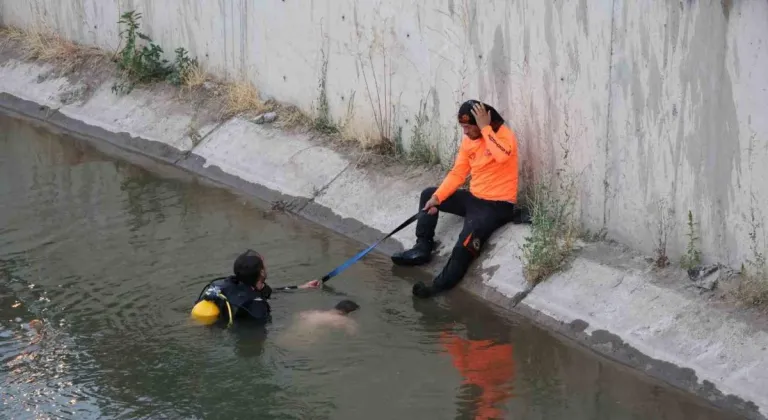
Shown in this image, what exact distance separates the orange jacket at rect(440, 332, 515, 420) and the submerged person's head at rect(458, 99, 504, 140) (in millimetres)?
1883

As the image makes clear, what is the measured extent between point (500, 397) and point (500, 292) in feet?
5.61

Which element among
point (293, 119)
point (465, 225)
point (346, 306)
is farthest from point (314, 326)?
point (293, 119)

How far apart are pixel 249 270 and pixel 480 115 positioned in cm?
241

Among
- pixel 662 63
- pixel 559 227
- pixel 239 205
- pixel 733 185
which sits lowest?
pixel 239 205

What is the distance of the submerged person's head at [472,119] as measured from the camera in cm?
896

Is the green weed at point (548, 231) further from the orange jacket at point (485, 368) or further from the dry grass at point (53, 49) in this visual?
the dry grass at point (53, 49)

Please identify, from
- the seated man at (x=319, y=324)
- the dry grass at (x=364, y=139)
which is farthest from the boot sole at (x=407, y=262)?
the dry grass at (x=364, y=139)

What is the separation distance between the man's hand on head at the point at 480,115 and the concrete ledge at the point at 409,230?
92cm

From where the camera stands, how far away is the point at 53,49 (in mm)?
14969

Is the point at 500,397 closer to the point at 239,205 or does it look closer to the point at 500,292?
the point at 500,292

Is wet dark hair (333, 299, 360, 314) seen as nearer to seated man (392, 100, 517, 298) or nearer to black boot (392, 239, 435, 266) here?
seated man (392, 100, 517, 298)

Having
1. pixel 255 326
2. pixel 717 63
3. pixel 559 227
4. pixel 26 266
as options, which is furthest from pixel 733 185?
pixel 26 266

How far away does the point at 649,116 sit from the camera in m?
8.09

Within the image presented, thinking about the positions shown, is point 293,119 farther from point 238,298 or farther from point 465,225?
point 238,298
